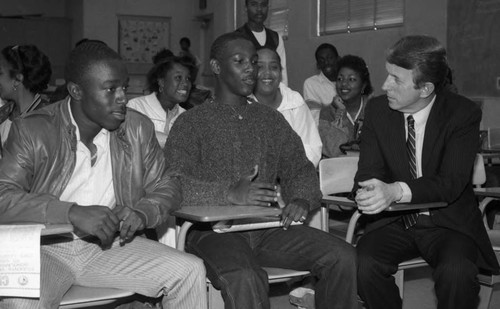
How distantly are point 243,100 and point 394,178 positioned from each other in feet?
2.47

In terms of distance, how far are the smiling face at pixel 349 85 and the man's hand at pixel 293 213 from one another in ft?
8.13

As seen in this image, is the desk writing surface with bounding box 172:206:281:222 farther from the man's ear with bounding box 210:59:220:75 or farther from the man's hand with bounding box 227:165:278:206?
the man's ear with bounding box 210:59:220:75

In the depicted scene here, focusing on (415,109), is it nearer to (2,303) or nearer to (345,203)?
(345,203)

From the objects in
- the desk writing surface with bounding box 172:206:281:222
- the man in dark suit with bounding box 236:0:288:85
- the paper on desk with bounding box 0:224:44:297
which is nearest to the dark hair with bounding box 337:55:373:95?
the man in dark suit with bounding box 236:0:288:85

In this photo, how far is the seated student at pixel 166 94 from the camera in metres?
4.46

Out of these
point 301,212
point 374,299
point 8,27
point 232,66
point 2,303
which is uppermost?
point 8,27

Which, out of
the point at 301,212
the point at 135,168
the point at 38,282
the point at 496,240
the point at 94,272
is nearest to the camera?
the point at 38,282

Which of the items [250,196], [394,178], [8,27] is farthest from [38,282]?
[8,27]

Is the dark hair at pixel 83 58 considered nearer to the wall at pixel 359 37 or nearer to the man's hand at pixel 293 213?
the man's hand at pixel 293 213

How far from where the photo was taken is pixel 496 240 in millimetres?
3100

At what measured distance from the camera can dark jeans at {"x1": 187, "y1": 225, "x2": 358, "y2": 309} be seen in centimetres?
235

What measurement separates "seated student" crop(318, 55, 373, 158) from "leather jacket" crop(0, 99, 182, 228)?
2.33 m

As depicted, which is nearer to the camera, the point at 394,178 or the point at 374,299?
the point at 374,299

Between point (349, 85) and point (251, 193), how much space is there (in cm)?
268
